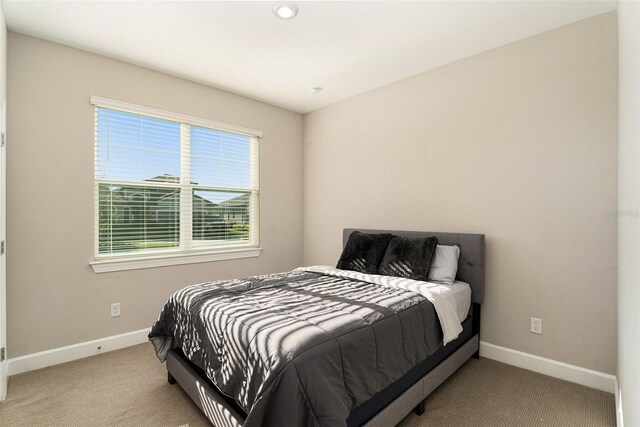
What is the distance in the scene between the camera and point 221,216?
385 centimetres

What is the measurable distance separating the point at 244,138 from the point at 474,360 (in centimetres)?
344

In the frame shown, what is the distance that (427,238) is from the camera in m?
2.88

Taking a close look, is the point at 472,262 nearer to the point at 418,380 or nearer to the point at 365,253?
the point at 365,253

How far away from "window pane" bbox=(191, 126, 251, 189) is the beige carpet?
203 centimetres

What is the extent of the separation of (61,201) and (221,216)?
4.99ft

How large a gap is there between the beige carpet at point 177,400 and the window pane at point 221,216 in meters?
1.53

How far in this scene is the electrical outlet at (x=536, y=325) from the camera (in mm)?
2570

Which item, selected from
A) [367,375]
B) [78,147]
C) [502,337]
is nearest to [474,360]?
[502,337]

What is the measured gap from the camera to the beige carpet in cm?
196

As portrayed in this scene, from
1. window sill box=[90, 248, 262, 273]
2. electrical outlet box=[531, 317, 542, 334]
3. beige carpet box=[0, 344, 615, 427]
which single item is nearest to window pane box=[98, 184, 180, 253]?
window sill box=[90, 248, 262, 273]

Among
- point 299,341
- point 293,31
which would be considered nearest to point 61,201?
point 293,31

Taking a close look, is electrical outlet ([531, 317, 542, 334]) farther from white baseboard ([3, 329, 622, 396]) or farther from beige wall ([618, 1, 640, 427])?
beige wall ([618, 1, 640, 427])

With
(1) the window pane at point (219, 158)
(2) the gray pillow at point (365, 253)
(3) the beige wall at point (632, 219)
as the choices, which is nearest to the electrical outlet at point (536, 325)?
(3) the beige wall at point (632, 219)

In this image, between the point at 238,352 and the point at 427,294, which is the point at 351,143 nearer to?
the point at 427,294
